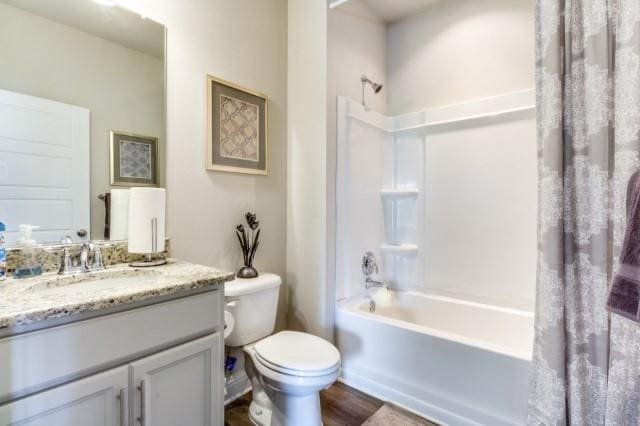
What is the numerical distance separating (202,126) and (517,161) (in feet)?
6.46

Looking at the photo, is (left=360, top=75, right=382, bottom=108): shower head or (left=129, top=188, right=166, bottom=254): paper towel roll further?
(left=360, top=75, right=382, bottom=108): shower head

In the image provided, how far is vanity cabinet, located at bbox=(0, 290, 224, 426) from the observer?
774 millimetres

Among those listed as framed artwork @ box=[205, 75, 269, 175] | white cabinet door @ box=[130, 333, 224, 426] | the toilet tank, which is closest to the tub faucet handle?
the toilet tank

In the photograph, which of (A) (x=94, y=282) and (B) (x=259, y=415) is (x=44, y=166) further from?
(B) (x=259, y=415)

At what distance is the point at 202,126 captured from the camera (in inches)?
66.6

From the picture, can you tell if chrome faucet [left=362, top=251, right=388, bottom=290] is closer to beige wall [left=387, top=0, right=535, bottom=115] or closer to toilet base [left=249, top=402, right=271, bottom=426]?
toilet base [left=249, top=402, right=271, bottom=426]

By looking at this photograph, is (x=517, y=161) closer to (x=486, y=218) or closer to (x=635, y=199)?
(x=486, y=218)

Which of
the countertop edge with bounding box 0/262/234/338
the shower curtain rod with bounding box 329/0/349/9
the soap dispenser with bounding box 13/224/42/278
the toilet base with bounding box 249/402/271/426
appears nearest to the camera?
the countertop edge with bounding box 0/262/234/338

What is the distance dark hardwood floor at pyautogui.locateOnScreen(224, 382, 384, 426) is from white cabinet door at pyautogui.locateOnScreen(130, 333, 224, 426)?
1.75 ft

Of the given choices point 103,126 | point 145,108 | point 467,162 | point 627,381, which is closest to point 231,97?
point 145,108

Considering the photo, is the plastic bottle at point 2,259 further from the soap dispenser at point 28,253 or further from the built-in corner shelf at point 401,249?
the built-in corner shelf at point 401,249

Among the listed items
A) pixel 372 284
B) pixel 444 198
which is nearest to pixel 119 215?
pixel 372 284

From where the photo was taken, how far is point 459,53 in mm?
2281

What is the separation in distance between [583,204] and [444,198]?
118 cm
